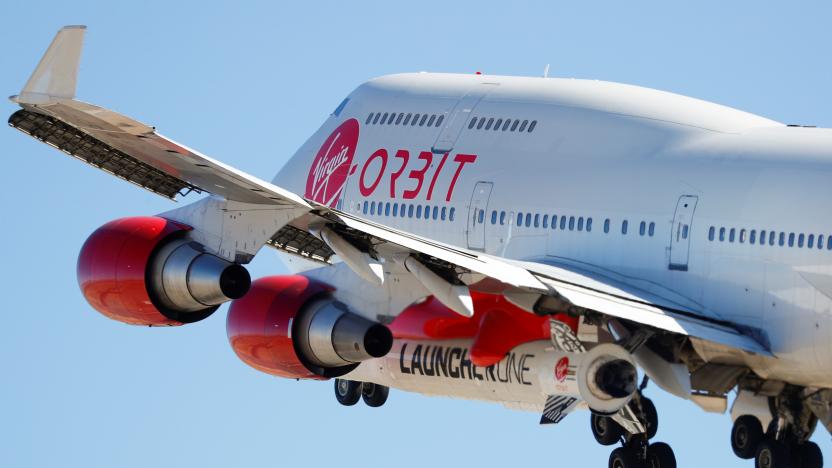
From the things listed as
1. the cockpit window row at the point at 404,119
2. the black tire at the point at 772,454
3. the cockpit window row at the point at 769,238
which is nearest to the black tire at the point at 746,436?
the black tire at the point at 772,454

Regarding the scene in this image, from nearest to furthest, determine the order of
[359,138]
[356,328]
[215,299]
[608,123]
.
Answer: [215,299], [356,328], [608,123], [359,138]

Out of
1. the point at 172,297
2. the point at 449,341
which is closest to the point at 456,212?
the point at 449,341

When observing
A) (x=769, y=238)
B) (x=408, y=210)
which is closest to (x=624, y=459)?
(x=769, y=238)

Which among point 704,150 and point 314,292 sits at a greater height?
point 704,150

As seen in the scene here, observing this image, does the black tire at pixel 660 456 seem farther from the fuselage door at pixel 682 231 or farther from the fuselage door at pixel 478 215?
the fuselage door at pixel 478 215

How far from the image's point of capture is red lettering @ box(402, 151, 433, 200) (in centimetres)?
4856

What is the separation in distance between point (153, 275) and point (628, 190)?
8629 mm

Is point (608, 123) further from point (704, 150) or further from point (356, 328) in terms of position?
point (356, 328)

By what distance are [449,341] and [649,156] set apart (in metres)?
5.02

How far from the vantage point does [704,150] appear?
43844 millimetres

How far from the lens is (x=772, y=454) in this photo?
4553 cm

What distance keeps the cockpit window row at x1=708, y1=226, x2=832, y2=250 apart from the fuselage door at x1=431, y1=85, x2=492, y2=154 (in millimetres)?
7159

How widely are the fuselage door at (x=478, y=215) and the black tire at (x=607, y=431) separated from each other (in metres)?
3.88

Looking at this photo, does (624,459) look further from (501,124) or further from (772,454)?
(501,124)
